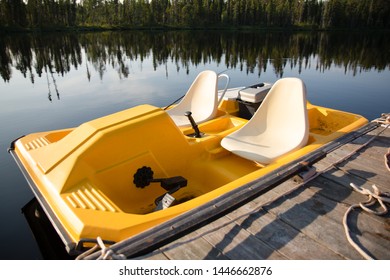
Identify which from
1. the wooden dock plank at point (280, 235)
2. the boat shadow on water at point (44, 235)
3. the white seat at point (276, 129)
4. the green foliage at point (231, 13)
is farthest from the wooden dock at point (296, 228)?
the green foliage at point (231, 13)

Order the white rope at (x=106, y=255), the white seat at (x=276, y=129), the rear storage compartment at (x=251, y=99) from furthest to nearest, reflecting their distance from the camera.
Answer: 1. the rear storage compartment at (x=251, y=99)
2. the white seat at (x=276, y=129)
3. the white rope at (x=106, y=255)

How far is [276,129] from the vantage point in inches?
129

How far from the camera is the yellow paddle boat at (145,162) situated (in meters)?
1.93

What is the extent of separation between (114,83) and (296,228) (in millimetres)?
10348

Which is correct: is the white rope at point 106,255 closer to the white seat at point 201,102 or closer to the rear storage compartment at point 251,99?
the white seat at point 201,102

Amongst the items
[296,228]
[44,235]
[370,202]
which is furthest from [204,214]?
[44,235]

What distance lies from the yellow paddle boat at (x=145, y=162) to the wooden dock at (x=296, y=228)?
249 millimetres

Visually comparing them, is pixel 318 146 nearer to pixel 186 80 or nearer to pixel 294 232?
pixel 294 232

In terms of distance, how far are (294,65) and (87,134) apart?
1417 cm

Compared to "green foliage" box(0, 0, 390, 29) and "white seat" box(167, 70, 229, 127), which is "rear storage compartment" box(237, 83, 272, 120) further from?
"green foliage" box(0, 0, 390, 29)

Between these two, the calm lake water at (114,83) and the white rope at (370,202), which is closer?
the white rope at (370,202)

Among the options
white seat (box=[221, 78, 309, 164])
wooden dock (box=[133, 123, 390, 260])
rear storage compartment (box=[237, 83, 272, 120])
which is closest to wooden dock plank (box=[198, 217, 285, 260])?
wooden dock (box=[133, 123, 390, 260])

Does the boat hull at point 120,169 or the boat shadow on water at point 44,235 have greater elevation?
the boat hull at point 120,169

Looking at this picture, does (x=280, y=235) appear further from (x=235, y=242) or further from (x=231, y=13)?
(x=231, y=13)
